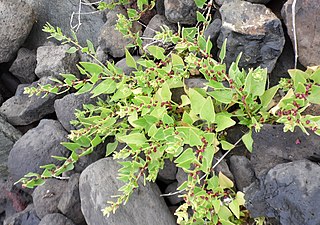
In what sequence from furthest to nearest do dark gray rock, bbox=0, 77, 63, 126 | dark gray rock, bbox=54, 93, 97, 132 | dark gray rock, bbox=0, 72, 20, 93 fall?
dark gray rock, bbox=0, 72, 20, 93
dark gray rock, bbox=0, 77, 63, 126
dark gray rock, bbox=54, 93, 97, 132

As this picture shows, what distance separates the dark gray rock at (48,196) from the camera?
84.9 inches

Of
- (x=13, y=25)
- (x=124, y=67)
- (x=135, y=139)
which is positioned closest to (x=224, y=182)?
(x=135, y=139)

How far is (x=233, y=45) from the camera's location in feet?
6.02

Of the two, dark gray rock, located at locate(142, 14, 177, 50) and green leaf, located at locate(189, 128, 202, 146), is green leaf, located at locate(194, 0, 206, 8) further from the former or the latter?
green leaf, located at locate(189, 128, 202, 146)

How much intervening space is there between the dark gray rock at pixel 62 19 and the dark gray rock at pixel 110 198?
1076mm

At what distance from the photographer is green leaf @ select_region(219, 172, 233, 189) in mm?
1719

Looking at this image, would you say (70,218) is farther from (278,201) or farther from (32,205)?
(278,201)

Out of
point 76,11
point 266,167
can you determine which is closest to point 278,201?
point 266,167

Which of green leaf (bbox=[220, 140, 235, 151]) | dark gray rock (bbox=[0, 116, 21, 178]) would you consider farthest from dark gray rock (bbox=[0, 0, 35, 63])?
green leaf (bbox=[220, 140, 235, 151])

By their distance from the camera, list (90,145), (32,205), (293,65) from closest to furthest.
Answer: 1. (293,65)
2. (90,145)
3. (32,205)

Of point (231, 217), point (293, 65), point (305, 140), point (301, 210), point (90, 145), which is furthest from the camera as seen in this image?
point (90, 145)

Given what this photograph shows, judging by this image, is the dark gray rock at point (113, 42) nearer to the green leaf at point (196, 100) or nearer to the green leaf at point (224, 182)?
the green leaf at point (196, 100)

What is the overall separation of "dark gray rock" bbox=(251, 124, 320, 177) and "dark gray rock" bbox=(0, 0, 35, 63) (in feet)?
5.80

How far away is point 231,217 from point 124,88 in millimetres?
704
